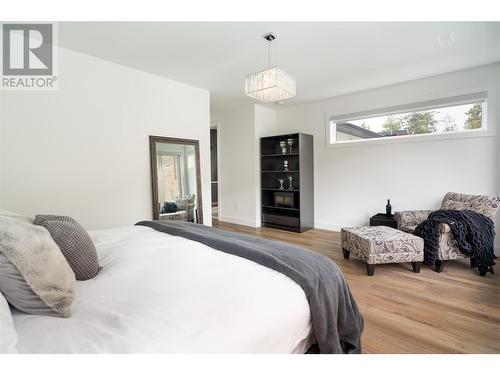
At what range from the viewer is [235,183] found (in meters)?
5.41

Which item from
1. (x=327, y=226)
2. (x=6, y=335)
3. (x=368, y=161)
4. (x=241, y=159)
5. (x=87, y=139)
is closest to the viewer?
(x=6, y=335)

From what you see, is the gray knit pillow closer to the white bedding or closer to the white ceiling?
the white bedding

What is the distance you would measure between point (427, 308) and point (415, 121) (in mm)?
2941

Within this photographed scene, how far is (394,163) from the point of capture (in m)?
3.92

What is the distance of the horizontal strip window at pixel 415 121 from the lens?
3355 millimetres

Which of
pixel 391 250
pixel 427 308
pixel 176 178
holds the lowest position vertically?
pixel 427 308

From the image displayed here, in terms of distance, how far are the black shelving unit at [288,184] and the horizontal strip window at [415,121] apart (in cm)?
64

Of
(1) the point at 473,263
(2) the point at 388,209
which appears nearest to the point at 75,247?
(1) the point at 473,263

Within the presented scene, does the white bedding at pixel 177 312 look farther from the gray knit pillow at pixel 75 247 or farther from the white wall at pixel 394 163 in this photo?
the white wall at pixel 394 163

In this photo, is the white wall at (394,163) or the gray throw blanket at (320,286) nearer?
the gray throw blanket at (320,286)

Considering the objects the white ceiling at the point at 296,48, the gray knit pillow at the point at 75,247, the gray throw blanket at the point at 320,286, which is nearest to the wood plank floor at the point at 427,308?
the gray throw blanket at the point at 320,286

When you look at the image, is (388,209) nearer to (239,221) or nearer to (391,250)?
(391,250)

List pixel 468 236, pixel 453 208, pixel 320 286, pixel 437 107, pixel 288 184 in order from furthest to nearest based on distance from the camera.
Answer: pixel 288 184 < pixel 437 107 < pixel 453 208 < pixel 468 236 < pixel 320 286
